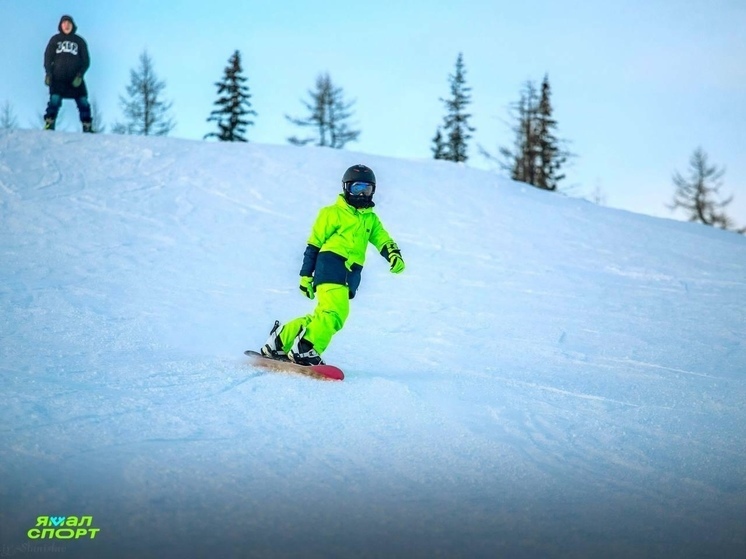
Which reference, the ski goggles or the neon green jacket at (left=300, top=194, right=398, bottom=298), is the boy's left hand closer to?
the neon green jacket at (left=300, top=194, right=398, bottom=298)

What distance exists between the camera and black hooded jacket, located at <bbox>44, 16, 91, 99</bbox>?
1365 cm

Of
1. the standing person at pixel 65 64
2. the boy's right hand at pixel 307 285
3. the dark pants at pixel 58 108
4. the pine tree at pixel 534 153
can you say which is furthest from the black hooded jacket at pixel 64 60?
the pine tree at pixel 534 153

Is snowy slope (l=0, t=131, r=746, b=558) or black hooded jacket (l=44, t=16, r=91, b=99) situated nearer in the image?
snowy slope (l=0, t=131, r=746, b=558)

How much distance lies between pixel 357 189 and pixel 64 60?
10.6 metres

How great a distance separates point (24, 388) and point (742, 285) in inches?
373

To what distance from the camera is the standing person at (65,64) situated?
13.7 m

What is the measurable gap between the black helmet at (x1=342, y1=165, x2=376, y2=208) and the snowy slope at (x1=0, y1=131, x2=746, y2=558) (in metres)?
1.32

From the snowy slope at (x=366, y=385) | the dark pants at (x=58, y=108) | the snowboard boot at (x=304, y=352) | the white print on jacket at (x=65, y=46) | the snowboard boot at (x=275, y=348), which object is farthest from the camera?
the dark pants at (x=58, y=108)

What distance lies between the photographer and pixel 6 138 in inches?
548

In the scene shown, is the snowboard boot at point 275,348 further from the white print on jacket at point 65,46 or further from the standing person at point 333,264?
the white print on jacket at point 65,46

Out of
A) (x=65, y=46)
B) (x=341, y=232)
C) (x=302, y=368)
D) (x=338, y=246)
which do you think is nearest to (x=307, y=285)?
(x=338, y=246)

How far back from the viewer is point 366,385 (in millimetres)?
5312

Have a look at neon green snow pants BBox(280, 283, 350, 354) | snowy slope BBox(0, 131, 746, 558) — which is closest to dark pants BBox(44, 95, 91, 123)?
snowy slope BBox(0, 131, 746, 558)

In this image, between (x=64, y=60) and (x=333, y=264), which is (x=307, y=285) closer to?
(x=333, y=264)
